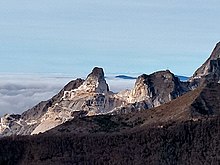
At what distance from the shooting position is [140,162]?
19988cm

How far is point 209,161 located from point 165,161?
29.3 ft

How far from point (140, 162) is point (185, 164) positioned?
30.0 feet

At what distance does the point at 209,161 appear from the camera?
199250 mm

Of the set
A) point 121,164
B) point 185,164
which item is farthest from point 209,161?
point 121,164

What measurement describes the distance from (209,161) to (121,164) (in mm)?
17899

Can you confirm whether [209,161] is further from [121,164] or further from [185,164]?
[121,164]

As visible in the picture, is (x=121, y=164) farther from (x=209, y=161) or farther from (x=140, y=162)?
(x=209, y=161)

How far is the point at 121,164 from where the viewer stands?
655 ft

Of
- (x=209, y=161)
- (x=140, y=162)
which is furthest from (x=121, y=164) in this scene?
(x=209, y=161)

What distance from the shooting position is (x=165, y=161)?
199750 mm

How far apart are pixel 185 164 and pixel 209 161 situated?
4.92 meters
